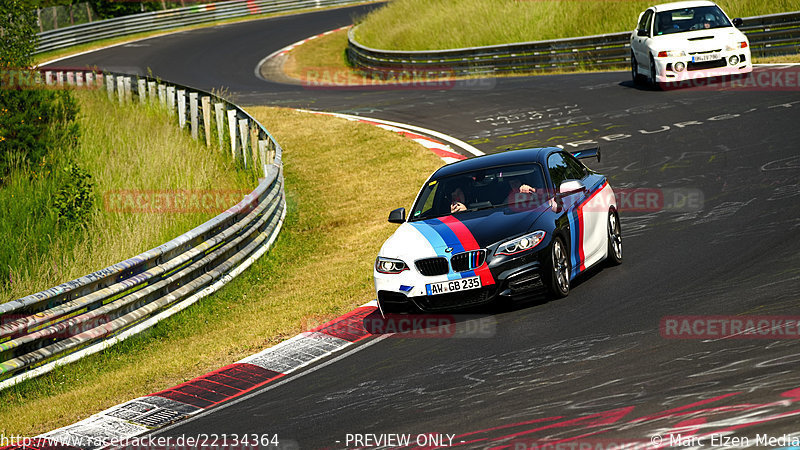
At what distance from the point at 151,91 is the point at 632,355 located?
64.3 ft

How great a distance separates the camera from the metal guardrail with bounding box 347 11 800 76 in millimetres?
23656

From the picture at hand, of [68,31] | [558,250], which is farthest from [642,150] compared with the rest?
[68,31]

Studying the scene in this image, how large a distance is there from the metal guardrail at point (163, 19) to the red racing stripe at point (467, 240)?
130 ft

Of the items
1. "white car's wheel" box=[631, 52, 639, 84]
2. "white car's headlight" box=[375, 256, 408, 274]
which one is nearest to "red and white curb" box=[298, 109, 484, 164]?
"white car's wheel" box=[631, 52, 639, 84]

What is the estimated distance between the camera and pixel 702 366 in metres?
6.90

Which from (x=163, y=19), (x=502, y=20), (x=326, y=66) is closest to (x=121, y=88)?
(x=502, y=20)

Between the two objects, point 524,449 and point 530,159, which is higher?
point 530,159

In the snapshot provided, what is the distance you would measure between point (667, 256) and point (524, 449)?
17.3ft

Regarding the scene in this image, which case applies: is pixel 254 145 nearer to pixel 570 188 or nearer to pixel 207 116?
pixel 207 116

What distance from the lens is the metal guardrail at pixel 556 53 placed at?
2366 centimetres

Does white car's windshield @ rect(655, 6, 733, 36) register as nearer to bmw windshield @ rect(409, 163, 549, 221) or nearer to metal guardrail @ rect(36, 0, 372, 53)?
bmw windshield @ rect(409, 163, 549, 221)

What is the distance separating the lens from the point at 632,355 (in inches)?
295

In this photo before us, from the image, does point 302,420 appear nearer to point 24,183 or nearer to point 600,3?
point 24,183

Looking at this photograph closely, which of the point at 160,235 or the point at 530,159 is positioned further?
the point at 160,235
